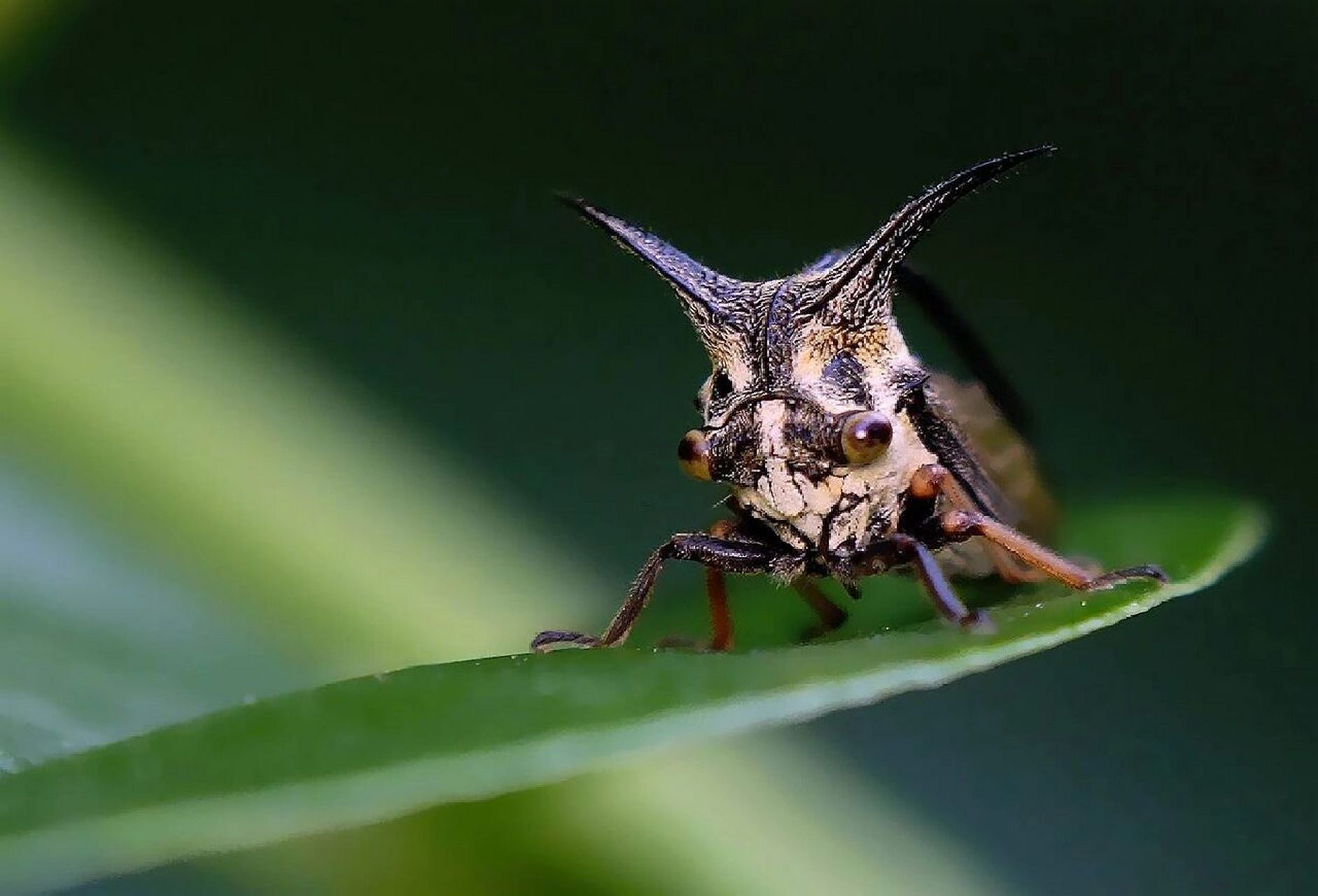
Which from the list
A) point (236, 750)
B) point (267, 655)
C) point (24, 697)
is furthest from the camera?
point (267, 655)

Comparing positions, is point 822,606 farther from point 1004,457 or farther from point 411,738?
point 411,738

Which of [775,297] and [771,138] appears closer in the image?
[775,297]

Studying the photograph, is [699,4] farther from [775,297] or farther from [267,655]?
[267,655]

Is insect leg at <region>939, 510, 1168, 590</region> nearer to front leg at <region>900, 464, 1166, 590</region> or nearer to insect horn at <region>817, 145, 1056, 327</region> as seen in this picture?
front leg at <region>900, 464, 1166, 590</region>

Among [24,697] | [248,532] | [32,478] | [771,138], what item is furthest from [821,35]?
[24,697]

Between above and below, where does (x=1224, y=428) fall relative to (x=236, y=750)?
above

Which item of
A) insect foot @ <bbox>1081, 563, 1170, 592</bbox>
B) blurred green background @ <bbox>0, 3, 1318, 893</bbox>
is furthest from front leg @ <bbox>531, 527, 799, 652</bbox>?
insect foot @ <bbox>1081, 563, 1170, 592</bbox>

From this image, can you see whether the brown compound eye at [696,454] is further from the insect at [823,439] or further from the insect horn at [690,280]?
the insect horn at [690,280]
